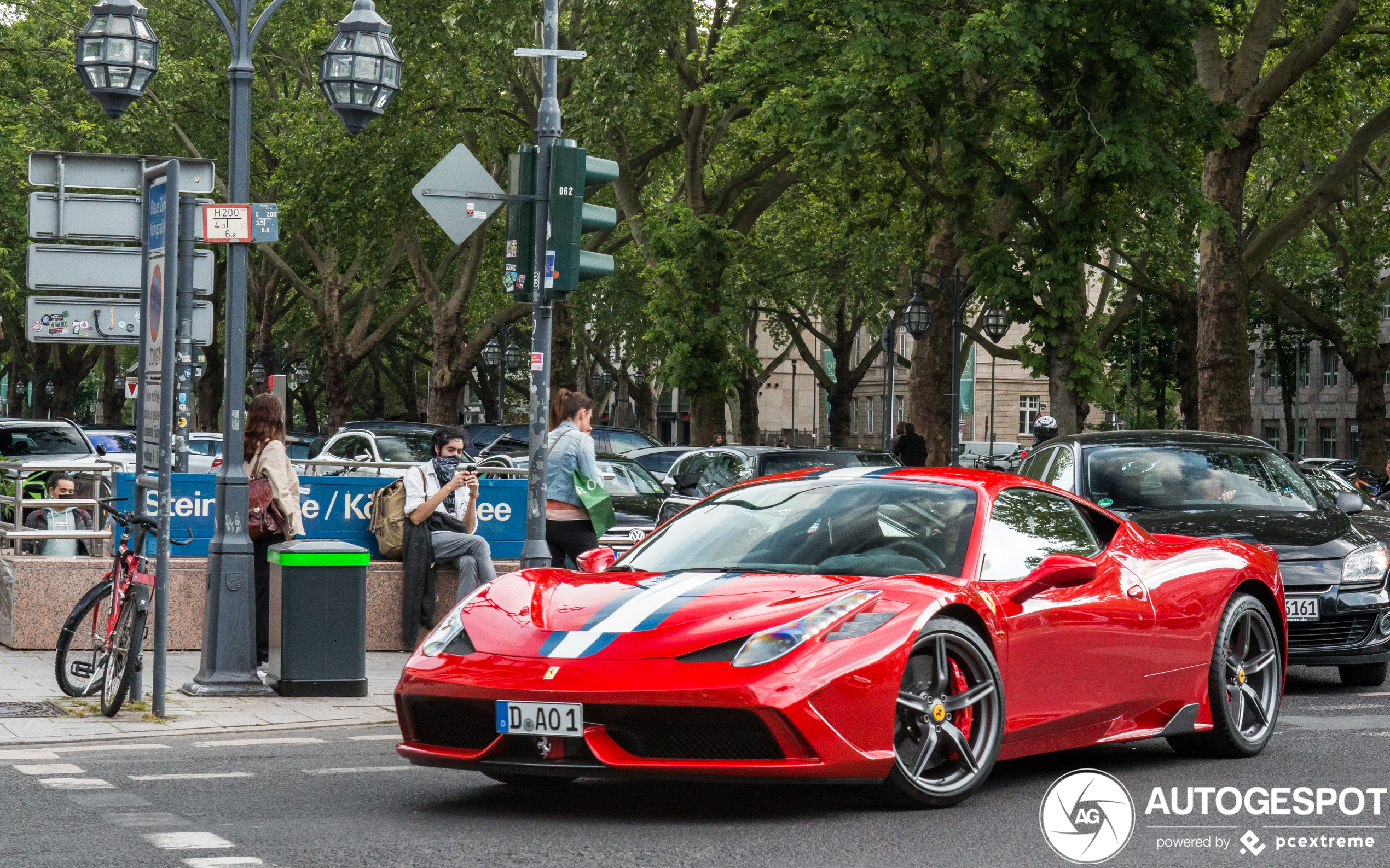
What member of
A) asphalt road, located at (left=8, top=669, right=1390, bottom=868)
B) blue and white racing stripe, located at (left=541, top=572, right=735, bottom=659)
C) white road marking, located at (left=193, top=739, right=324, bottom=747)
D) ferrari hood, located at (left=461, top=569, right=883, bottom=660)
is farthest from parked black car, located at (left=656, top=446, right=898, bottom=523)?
blue and white racing stripe, located at (left=541, top=572, right=735, bottom=659)

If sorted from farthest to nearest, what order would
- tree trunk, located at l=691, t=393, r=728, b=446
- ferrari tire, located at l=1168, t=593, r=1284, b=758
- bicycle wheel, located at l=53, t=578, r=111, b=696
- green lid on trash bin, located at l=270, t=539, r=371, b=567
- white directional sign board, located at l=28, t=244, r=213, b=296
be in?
tree trunk, located at l=691, t=393, r=728, b=446
white directional sign board, located at l=28, t=244, r=213, b=296
green lid on trash bin, located at l=270, t=539, r=371, b=567
bicycle wheel, located at l=53, t=578, r=111, b=696
ferrari tire, located at l=1168, t=593, r=1284, b=758

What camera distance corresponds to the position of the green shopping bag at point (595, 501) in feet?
38.3

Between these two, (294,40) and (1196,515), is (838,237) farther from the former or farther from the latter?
(1196,515)

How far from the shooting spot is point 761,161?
35.2 metres

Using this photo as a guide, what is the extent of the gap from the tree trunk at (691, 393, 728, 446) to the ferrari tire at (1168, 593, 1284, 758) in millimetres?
25408

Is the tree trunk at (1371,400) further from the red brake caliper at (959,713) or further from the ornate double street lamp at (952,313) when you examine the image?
the red brake caliper at (959,713)

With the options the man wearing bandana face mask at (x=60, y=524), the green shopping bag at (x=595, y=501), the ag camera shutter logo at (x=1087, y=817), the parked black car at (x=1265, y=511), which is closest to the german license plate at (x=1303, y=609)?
the parked black car at (x=1265, y=511)

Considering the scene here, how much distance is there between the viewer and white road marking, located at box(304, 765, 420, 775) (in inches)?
298

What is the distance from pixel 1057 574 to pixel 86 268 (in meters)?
6.40

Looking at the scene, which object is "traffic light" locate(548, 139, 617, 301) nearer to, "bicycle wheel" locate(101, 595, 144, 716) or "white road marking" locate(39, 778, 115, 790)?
"bicycle wheel" locate(101, 595, 144, 716)

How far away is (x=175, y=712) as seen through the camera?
31.3 ft

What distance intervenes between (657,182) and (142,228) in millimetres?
37303

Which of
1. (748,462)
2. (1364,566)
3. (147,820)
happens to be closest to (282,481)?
(147,820)

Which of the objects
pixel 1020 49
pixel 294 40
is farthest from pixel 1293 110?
pixel 294 40
